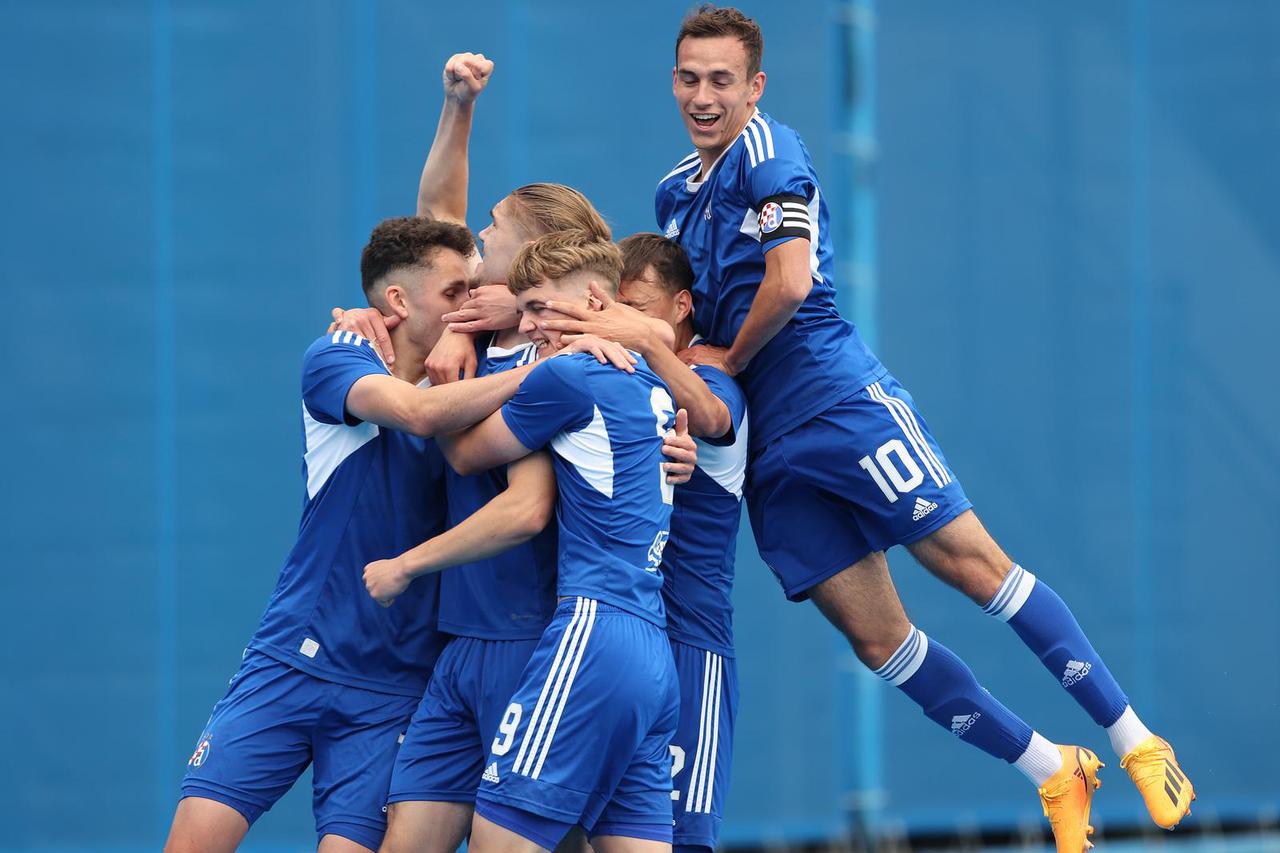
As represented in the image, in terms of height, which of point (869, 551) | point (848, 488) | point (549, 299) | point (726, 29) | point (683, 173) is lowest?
point (869, 551)

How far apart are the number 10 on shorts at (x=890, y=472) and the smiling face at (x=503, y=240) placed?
55.2 inches

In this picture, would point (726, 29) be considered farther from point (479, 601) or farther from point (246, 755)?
point (246, 755)

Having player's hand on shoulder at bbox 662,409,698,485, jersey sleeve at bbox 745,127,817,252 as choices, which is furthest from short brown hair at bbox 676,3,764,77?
player's hand on shoulder at bbox 662,409,698,485

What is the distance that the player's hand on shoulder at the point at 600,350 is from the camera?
4.40 m

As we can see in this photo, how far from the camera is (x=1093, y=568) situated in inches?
357

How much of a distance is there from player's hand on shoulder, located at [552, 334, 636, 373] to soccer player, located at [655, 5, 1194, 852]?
2.66 feet

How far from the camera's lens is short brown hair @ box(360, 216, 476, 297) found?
15.9ft

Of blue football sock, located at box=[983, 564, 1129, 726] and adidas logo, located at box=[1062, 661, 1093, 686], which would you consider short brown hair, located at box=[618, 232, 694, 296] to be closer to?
blue football sock, located at box=[983, 564, 1129, 726]

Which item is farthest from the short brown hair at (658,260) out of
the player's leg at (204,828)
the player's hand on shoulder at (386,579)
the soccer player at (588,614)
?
the player's leg at (204,828)

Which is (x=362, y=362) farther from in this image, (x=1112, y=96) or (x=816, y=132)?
(x=1112, y=96)

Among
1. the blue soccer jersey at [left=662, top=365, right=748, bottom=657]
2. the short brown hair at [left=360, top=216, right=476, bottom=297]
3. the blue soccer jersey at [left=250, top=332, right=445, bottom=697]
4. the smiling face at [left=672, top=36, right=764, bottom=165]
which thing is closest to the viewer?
the blue soccer jersey at [left=250, top=332, right=445, bottom=697]

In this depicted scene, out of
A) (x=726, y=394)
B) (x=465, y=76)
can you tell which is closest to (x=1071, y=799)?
(x=726, y=394)

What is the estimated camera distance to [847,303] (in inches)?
346

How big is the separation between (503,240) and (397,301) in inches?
15.3
